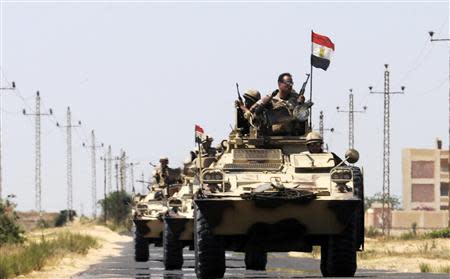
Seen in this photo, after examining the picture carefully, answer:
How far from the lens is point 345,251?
74.4ft

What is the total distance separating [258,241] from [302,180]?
4.09ft

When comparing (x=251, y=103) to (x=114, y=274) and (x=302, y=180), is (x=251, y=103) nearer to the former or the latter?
(x=302, y=180)

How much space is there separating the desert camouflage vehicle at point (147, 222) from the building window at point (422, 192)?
109629 mm

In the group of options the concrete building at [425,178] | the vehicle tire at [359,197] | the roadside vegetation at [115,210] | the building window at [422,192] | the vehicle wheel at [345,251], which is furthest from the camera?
the building window at [422,192]

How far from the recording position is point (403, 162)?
149250mm

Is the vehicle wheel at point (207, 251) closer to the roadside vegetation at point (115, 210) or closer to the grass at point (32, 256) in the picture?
the grass at point (32, 256)

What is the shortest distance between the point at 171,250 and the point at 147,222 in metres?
7.49

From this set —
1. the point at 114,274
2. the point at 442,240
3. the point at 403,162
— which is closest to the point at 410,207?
the point at 403,162

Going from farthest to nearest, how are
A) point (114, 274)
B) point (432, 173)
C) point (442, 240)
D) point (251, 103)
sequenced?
point (432, 173) < point (442, 240) < point (114, 274) < point (251, 103)

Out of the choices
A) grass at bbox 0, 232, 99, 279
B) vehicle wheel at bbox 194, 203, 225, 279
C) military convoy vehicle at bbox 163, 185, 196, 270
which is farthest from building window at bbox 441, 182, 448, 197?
vehicle wheel at bbox 194, 203, 225, 279

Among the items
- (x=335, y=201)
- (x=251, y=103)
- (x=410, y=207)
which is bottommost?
(x=410, y=207)

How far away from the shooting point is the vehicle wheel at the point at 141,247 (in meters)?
39.7

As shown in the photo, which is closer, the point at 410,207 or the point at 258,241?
the point at 258,241

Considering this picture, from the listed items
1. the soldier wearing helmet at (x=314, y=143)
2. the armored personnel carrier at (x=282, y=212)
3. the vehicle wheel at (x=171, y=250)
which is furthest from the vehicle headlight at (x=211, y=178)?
the vehicle wheel at (x=171, y=250)
